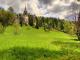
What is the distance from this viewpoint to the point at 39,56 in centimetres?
4516

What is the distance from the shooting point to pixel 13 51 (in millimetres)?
48188

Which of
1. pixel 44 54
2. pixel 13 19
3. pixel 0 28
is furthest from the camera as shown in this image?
pixel 13 19

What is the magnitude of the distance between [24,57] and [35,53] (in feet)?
16.6

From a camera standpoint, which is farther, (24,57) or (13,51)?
(13,51)

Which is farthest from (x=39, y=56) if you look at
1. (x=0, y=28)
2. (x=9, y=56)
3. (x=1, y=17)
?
(x=1, y=17)

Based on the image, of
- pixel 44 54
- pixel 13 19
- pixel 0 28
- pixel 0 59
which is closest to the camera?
pixel 0 59

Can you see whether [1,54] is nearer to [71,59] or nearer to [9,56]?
[9,56]

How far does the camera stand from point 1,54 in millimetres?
43938

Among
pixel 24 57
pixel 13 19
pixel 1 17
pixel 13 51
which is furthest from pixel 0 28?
pixel 24 57

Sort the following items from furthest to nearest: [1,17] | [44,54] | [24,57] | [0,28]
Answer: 1. [1,17]
2. [0,28]
3. [44,54]
4. [24,57]

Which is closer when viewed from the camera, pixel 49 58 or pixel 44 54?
pixel 49 58

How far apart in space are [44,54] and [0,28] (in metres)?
49.5

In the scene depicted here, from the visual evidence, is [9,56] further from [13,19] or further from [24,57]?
[13,19]

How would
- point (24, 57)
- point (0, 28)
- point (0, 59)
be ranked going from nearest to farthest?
1. point (0, 59)
2. point (24, 57)
3. point (0, 28)
